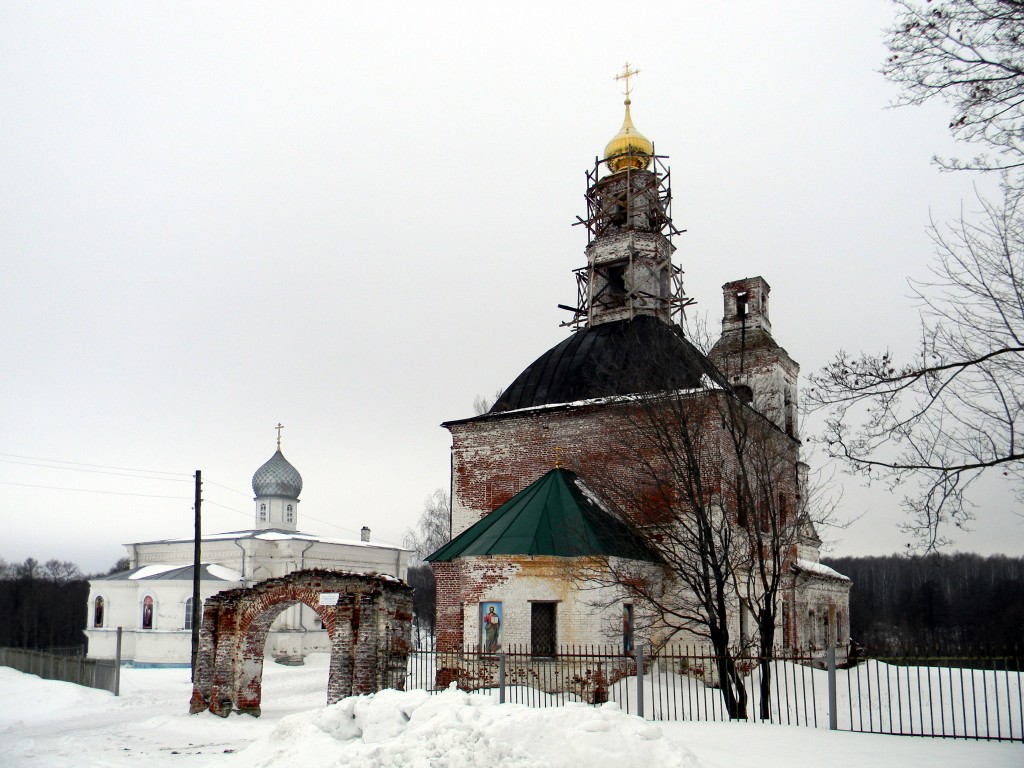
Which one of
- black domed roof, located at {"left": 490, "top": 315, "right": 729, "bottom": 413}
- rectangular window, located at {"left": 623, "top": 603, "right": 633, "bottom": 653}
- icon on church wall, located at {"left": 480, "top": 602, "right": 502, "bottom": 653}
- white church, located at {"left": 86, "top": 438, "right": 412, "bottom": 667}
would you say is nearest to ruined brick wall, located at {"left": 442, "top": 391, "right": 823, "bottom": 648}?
icon on church wall, located at {"left": 480, "top": 602, "right": 502, "bottom": 653}

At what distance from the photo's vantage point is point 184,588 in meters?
29.6

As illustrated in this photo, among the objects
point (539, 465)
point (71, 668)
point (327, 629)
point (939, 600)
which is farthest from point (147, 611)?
point (939, 600)

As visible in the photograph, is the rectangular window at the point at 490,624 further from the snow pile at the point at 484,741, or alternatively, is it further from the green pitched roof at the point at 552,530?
the snow pile at the point at 484,741

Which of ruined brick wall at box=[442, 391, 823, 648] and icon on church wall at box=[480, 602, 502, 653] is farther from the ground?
ruined brick wall at box=[442, 391, 823, 648]

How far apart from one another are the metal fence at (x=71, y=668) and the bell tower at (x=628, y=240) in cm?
1467

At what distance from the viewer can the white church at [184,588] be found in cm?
2941

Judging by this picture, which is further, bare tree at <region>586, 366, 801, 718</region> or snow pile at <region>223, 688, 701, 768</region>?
bare tree at <region>586, 366, 801, 718</region>

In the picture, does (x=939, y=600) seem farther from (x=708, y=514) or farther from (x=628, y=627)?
(x=708, y=514)

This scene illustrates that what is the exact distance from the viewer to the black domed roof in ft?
48.4

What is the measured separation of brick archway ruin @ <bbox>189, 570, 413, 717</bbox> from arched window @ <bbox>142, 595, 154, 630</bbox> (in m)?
17.4

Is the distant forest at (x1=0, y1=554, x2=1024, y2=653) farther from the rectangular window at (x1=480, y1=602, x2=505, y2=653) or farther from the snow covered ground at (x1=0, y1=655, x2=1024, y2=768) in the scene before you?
the snow covered ground at (x1=0, y1=655, x2=1024, y2=768)

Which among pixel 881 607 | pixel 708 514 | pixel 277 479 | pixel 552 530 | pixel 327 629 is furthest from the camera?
pixel 881 607

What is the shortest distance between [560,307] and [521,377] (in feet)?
14.1

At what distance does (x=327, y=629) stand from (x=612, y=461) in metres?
6.79
